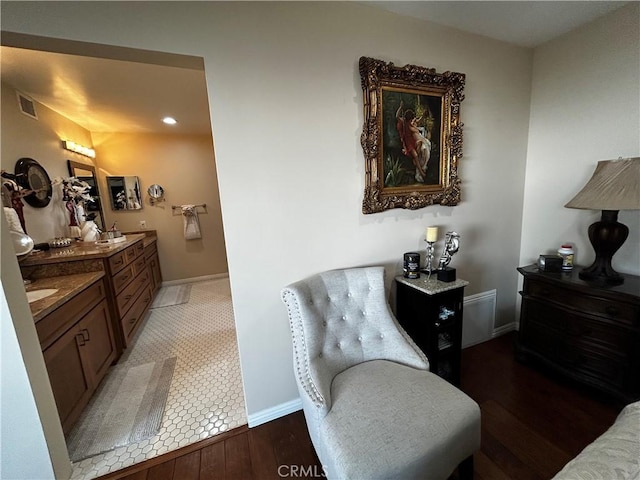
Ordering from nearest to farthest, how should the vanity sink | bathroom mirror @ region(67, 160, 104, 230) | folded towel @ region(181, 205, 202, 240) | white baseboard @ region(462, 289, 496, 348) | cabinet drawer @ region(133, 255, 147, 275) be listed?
the vanity sink, white baseboard @ region(462, 289, 496, 348), cabinet drawer @ region(133, 255, 147, 275), bathroom mirror @ region(67, 160, 104, 230), folded towel @ region(181, 205, 202, 240)

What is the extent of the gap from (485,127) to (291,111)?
1559mm

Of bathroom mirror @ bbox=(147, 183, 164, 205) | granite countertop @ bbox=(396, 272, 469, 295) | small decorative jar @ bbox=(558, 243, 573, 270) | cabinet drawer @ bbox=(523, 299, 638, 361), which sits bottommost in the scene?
cabinet drawer @ bbox=(523, 299, 638, 361)

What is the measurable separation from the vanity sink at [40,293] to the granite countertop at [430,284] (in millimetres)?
2271

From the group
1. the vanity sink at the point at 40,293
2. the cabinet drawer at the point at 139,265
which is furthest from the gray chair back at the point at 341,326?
the cabinet drawer at the point at 139,265

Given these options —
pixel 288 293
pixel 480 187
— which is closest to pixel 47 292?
pixel 288 293

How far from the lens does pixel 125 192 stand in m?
3.83

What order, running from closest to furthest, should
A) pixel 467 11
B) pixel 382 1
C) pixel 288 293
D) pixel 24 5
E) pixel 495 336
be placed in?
pixel 24 5, pixel 288 293, pixel 382 1, pixel 467 11, pixel 495 336

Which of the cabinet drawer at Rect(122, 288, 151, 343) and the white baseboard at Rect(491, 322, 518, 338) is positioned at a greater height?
the cabinet drawer at Rect(122, 288, 151, 343)

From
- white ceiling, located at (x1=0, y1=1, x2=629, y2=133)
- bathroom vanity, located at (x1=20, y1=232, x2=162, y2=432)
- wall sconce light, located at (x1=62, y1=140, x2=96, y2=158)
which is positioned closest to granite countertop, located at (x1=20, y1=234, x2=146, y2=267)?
bathroom vanity, located at (x1=20, y1=232, x2=162, y2=432)

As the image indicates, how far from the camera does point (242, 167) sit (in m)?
1.39

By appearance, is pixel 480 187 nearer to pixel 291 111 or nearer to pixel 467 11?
pixel 467 11

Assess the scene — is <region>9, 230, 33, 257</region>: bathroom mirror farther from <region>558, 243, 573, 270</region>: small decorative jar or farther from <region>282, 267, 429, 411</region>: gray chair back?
<region>558, 243, 573, 270</region>: small decorative jar

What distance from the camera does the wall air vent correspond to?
2.30m

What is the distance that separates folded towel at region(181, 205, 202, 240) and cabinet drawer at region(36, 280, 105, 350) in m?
2.24
